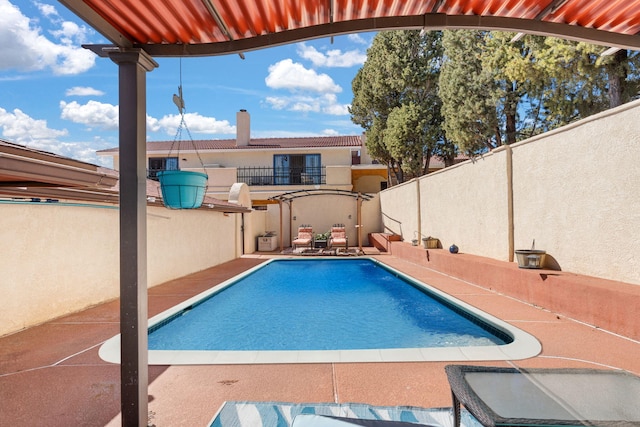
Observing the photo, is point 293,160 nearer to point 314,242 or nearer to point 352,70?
point 352,70

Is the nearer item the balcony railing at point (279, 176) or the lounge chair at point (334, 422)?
the lounge chair at point (334, 422)

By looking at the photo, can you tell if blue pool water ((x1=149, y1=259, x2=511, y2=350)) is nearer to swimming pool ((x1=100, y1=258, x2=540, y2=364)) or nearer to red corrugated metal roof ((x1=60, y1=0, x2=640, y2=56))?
swimming pool ((x1=100, y1=258, x2=540, y2=364))

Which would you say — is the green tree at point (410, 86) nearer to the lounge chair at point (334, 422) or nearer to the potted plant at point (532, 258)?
the potted plant at point (532, 258)

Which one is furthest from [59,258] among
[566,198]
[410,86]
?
[410,86]

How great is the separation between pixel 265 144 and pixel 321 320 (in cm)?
2157

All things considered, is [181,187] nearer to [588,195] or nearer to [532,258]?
[588,195]

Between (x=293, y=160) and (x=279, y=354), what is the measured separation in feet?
71.8

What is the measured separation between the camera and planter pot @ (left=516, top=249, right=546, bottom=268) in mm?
6668

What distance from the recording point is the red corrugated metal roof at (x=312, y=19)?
229 cm

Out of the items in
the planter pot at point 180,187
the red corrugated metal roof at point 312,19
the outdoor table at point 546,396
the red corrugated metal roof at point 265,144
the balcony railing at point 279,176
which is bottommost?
the outdoor table at point 546,396

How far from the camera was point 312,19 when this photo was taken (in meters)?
2.50

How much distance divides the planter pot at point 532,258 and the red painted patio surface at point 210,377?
1083mm

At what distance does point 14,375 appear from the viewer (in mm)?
3875

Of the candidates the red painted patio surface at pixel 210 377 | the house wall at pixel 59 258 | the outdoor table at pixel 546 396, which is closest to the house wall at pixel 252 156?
the house wall at pixel 59 258
